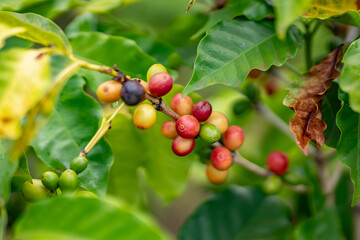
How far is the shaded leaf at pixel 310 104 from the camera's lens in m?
0.76

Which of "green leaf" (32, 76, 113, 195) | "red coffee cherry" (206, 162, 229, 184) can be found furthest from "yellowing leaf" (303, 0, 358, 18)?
"green leaf" (32, 76, 113, 195)

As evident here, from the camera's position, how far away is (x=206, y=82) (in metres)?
0.75

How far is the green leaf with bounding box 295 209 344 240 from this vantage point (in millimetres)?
1088

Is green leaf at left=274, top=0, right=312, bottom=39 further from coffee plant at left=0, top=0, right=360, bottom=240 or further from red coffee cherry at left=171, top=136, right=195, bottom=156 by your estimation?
red coffee cherry at left=171, top=136, right=195, bottom=156

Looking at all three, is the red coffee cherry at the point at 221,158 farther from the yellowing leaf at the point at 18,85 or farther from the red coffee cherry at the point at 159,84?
the yellowing leaf at the point at 18,85

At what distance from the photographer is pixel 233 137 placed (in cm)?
85

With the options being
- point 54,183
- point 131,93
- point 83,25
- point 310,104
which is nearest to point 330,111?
point 310,104

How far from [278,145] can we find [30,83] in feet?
3.67

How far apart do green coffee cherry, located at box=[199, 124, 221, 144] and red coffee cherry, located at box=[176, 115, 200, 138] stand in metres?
0.03

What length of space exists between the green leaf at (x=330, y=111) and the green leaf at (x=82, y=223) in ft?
1.55

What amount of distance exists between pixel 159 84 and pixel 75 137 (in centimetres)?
25

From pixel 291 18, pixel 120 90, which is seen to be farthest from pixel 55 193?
pixel 291 18

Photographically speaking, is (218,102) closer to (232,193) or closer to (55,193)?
(232,193)

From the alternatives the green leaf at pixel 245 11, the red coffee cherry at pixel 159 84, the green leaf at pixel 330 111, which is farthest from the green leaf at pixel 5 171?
the green leaf at pixel 330 111
